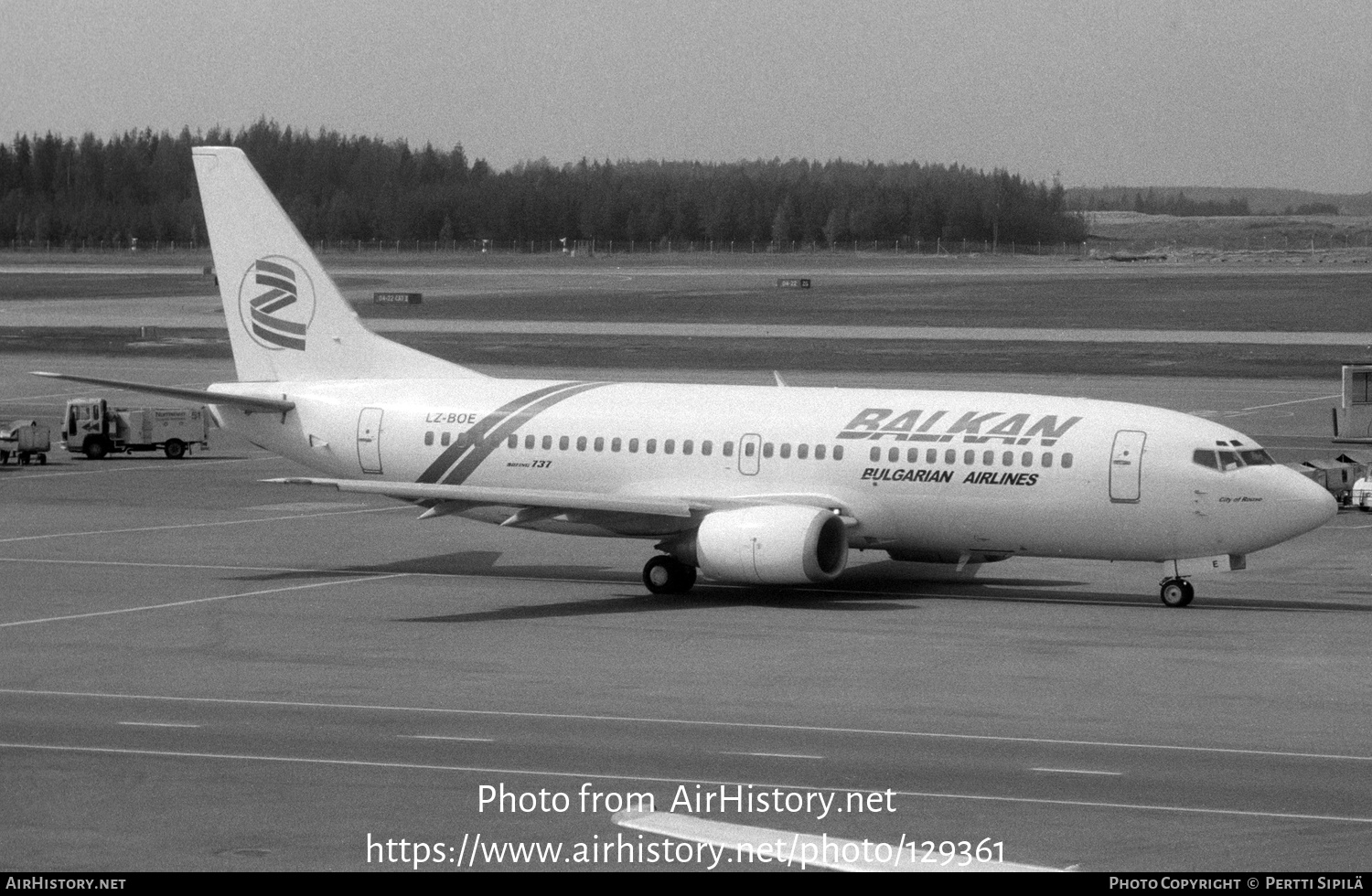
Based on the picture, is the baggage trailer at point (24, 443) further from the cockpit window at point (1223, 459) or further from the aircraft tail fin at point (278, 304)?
the cockpit window at point (1223, 459)

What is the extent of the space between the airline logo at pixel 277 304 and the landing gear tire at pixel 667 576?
11.7 m

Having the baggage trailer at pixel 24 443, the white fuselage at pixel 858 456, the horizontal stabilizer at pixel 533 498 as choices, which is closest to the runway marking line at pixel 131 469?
the baggage trailer at pixel 24 443

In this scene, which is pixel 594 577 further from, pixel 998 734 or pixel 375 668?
pixel 998 734

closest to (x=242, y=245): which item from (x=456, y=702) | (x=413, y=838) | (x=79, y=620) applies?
(x=79, y=620)

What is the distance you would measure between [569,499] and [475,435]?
192 inches

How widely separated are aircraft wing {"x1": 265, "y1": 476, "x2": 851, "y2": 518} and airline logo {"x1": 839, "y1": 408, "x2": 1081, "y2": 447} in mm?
1735

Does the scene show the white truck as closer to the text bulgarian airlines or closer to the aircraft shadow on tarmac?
the aircraft shadow on tarmac

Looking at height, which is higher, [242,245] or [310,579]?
[242,245]

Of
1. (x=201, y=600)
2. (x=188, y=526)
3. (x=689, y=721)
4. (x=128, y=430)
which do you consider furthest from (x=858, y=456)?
(x=128, y=430)

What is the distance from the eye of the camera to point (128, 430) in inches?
2714

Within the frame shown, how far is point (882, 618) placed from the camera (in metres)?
36.2

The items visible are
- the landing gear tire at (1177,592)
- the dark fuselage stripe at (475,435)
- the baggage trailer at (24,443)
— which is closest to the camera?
the landing gear tire at (1177,592)

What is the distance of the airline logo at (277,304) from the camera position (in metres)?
45.8
